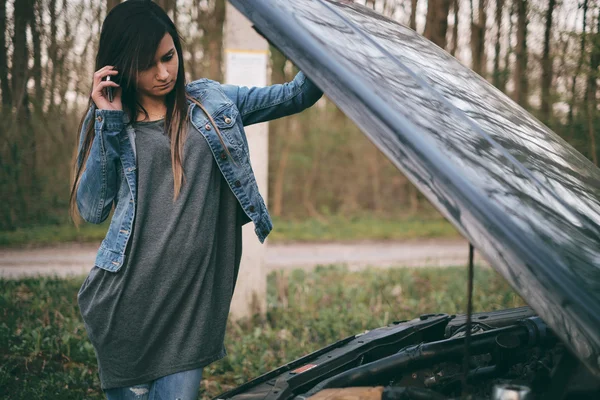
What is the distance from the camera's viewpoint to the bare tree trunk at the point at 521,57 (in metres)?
6.16

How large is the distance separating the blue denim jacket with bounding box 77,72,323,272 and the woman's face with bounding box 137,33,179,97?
12cm

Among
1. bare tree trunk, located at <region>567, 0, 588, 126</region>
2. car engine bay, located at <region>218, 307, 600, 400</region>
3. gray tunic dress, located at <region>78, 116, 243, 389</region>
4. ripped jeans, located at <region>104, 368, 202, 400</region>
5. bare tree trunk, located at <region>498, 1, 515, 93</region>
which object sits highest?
bare tree trunk, located at <region>498, 1, 515, 93</region>

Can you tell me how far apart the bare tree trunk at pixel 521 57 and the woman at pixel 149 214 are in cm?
518

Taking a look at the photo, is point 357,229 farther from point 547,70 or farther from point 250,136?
point 250,136

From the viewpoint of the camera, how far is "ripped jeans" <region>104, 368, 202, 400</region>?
187cm

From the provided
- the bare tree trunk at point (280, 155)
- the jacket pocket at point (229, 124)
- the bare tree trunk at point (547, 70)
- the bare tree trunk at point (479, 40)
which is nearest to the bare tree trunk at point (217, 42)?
the bare tree trunk at point (280, 155)

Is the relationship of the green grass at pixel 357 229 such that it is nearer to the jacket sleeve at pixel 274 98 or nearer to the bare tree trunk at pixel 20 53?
the bare tree trunk at pixel 20 53

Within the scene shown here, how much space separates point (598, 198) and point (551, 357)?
536mm

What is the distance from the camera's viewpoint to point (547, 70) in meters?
5.71

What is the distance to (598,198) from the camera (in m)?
1.81

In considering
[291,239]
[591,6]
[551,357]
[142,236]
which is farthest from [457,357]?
[291,239]

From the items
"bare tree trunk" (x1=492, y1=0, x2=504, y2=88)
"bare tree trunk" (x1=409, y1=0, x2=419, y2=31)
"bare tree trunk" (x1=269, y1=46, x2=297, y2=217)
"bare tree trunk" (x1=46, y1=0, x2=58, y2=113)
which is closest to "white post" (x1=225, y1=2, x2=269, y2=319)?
"bare tree trunk" (x1=46, y1=0, x2=58, y2=113)

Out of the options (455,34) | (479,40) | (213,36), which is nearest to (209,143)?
(213,36)

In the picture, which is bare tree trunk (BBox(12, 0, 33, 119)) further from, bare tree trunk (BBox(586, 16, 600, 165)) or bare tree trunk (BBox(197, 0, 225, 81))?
bare tree trunk (BBox(586, 16, 600, 165))
